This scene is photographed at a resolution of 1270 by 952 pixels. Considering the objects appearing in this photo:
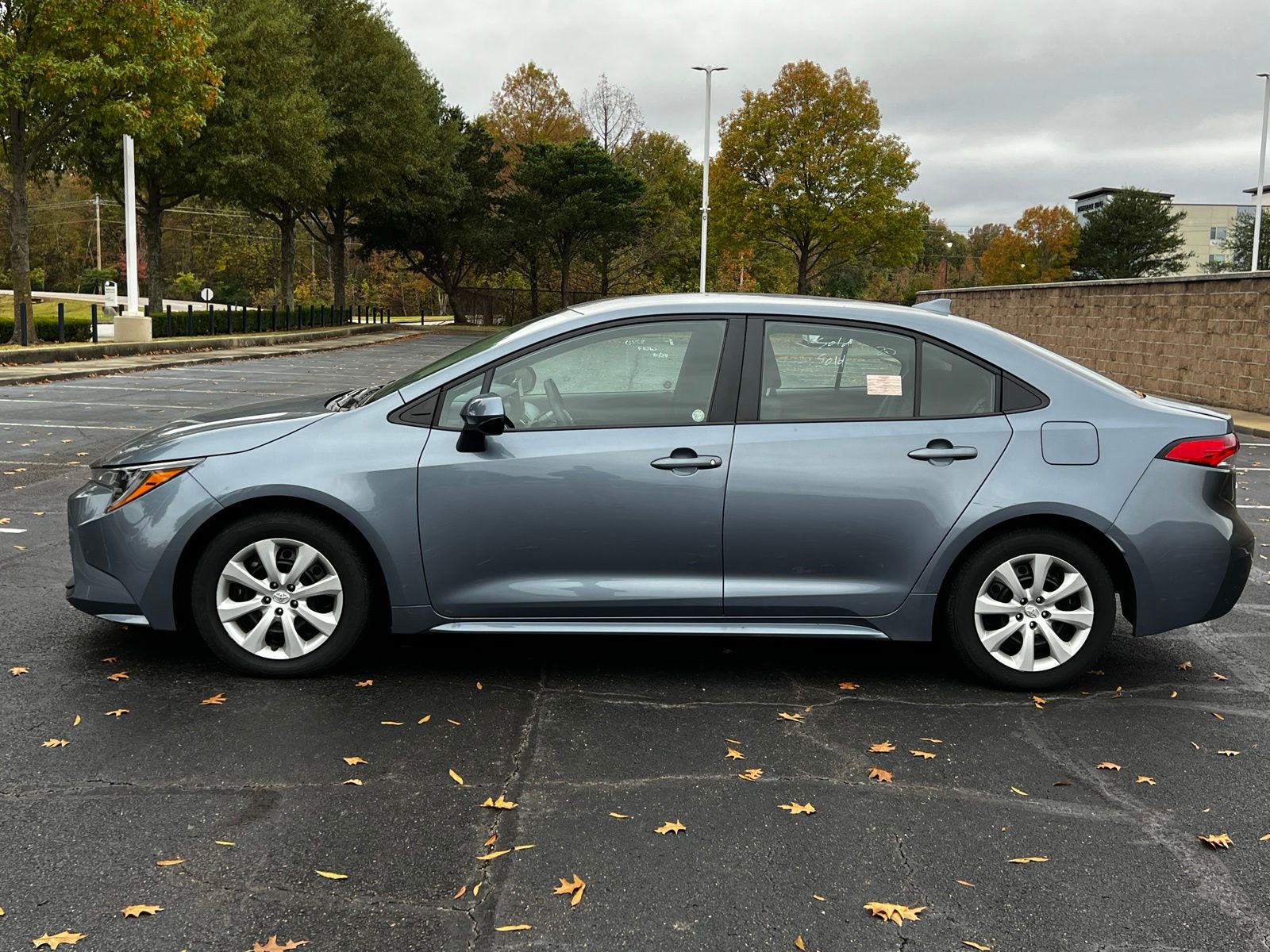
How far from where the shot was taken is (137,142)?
96.9ft

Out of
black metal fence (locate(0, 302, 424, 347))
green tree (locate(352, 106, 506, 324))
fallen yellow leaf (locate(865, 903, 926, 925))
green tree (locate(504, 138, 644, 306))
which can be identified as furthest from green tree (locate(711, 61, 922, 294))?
fallen yellow leaf (locate(865, 903, 926, 925))

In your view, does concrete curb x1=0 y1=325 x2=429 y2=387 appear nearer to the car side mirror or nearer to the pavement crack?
the car side mirror

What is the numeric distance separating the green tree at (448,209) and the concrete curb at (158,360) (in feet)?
48.3

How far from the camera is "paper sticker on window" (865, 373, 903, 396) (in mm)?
4820

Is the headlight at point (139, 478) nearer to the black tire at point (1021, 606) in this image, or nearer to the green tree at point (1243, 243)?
the black tire at point (1021, 606)

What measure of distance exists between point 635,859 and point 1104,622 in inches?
97.5

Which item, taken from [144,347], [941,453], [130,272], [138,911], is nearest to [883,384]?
[941,453]

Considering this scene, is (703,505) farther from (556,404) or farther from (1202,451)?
(1202,451)

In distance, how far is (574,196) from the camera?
5353 centimetres

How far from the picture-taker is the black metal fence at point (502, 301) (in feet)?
207

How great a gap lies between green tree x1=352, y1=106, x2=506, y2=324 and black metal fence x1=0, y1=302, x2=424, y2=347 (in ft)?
20.5

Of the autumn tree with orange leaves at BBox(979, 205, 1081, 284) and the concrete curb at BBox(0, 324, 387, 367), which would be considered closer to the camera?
the concrete curb at BBox(0, 324, 387, 367)

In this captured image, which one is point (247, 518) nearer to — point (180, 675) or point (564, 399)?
point (180, 675)

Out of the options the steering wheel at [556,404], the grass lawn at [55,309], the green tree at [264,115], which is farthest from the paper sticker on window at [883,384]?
the grass lawn at [55,309]
